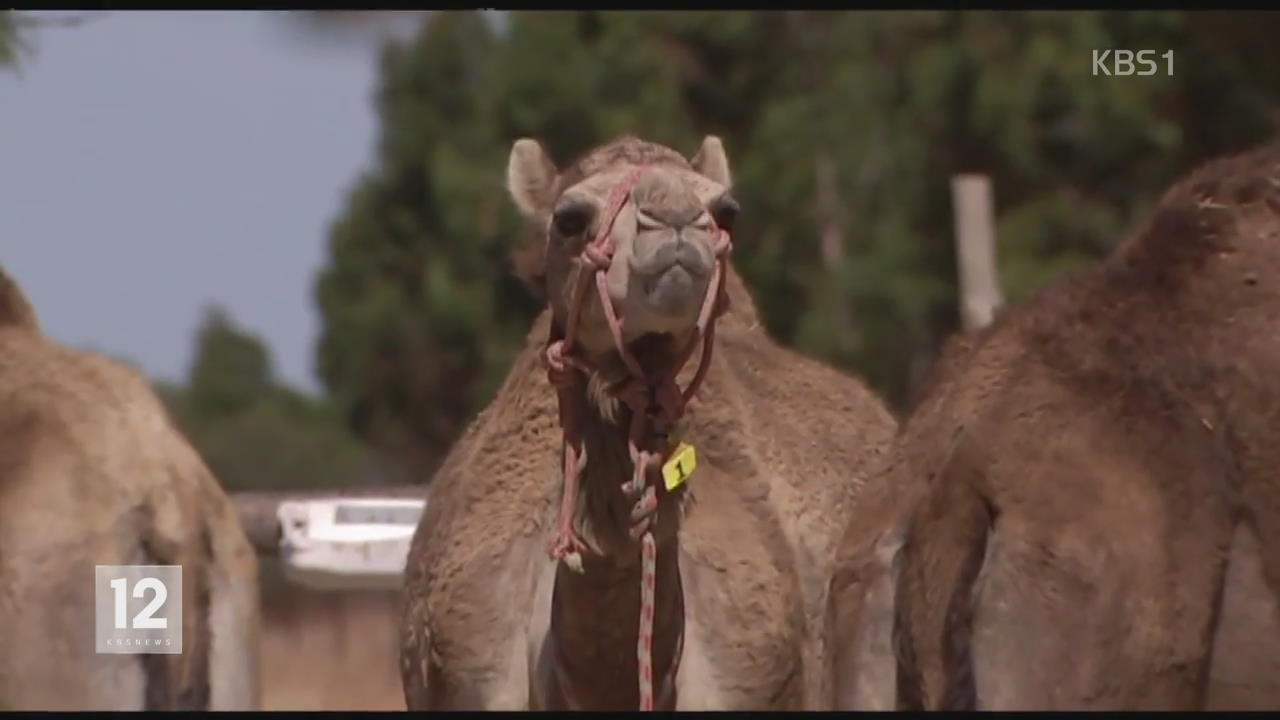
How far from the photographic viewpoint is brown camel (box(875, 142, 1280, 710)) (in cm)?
425

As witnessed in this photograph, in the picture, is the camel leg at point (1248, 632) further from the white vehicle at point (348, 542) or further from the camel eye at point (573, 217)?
the white vehicle at point (348, 542)

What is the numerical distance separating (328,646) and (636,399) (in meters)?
8.30

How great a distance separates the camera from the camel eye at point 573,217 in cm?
469

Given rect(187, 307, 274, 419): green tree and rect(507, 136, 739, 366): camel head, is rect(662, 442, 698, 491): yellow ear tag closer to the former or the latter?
rect(507, 136, 739, 366): camel head

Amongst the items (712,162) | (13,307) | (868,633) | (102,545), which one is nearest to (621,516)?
(868,633)

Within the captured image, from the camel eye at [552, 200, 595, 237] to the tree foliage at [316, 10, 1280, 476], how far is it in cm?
1283

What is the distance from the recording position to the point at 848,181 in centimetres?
2003

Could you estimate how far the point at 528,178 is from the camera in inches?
207

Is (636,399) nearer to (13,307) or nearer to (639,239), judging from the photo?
(639,239)

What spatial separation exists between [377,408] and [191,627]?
16.5 metres

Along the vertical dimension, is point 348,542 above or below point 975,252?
below

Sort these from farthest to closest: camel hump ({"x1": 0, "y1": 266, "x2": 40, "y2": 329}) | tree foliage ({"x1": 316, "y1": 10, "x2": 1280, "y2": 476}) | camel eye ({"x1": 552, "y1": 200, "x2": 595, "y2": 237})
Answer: tree foliage ({"x1": 316, "y1": 10, "x2": 1280, "y2": 476})
camel hump ({"x1": 0, "y1": 266, "x2": 40, "y2": 329})
camel eye ({"x1": 552, "y1": 200, "x2": 595, "y2": 237})

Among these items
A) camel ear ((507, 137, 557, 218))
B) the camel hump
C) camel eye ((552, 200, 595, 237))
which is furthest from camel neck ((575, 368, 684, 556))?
the camel hump

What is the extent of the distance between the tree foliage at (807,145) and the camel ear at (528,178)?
40.5ft
